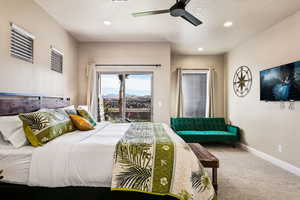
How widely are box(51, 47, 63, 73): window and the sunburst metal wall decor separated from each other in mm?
4398

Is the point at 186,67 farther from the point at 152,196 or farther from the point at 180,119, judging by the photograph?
the point at 152,196

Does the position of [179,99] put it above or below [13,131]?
above

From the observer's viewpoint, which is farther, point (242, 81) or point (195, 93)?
point (195, 93)

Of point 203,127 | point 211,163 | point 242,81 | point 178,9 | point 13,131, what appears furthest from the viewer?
point 203,127

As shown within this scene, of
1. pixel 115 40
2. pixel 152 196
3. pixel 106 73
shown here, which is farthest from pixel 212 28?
pixel 152 196

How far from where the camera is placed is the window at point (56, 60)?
3.25m

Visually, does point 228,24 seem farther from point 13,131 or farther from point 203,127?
point 13,131

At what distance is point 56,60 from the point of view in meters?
3.39

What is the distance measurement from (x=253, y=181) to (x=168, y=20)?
309 cm

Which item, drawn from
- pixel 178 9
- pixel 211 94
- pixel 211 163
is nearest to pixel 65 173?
pixel 211 163

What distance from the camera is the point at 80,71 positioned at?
4.52 metres

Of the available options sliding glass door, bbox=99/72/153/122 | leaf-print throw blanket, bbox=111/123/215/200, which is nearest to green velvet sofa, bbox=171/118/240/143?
sliding glass door, bbox=99/72/153/122

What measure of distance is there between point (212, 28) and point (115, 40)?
2.35 metres

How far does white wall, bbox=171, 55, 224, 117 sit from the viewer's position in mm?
5438
